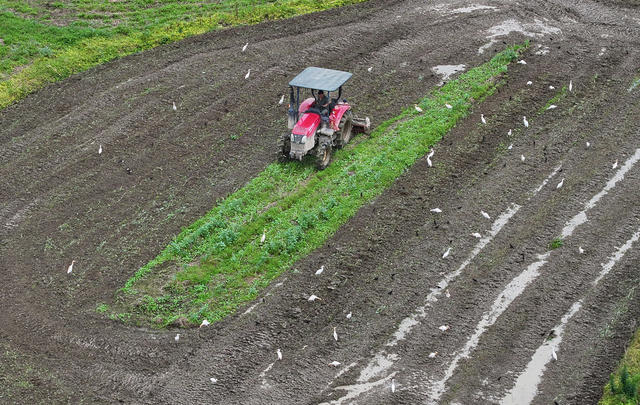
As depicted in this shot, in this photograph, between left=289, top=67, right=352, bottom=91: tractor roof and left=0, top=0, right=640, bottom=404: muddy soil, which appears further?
left=289, top=67, right=352, bottom=91: tractor roof

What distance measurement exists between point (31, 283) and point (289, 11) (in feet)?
55.9

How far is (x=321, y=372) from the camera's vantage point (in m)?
15.3

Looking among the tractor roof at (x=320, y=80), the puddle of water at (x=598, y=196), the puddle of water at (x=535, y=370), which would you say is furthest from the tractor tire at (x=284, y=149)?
the puddle of water at (x=535, y=370)

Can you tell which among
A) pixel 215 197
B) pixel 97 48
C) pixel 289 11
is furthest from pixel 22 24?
pixel 215 197

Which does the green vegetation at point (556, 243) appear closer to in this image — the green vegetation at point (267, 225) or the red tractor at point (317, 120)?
the green vegetation at point (267, 225)

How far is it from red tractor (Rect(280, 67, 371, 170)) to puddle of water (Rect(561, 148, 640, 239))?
649 cm

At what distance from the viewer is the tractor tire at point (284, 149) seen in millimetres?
21250

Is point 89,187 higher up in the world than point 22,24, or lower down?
lower down

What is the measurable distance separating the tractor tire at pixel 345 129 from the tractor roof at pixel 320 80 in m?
1.06

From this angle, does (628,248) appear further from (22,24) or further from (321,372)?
(22,24)

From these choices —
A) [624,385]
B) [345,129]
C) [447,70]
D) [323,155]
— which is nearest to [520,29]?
[447,70]

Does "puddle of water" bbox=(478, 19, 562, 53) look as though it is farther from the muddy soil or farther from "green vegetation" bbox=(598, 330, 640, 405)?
"green vegetation" bbox=(598, 330, 640, 405)

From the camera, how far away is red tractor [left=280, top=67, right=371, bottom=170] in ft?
68.5

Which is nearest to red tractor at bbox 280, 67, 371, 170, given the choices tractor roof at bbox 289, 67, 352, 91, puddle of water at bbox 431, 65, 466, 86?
tractor roof at bbox 289, 67, 352, 91
